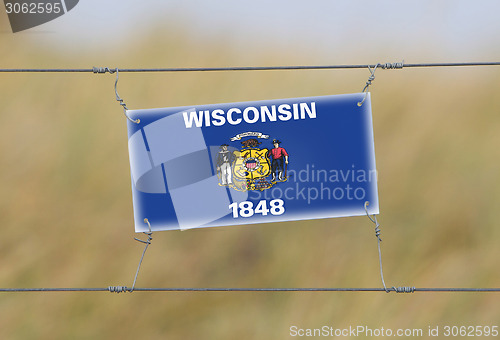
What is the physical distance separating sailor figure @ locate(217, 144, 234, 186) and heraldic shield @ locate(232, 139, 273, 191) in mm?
21

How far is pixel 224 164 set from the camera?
2131 millimetres

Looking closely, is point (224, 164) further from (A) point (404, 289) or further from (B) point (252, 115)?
(A) point (404, 289)

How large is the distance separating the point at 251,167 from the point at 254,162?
0.08 feet

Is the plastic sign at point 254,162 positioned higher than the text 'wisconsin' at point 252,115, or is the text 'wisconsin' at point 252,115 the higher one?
Answer: the text 'wisconsin' at point 252,115

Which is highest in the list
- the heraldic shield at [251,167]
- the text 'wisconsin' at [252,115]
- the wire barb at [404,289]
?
the text 'wisconsin' at [252,115]

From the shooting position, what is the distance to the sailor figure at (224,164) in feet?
6.96

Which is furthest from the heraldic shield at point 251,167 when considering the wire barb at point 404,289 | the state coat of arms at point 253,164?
the wire barb at point 404,289

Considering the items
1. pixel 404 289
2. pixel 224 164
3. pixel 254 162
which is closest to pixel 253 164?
pixel 254 162

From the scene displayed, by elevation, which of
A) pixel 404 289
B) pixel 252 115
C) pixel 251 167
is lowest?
pixel 404 289

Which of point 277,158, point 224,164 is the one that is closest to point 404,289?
point 277,158

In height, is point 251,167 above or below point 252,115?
below

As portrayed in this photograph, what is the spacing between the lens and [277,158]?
213 centimetres

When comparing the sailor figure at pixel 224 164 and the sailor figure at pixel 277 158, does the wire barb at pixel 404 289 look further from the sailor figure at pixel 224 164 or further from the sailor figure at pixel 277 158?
the sailor figure at pixel 224 164

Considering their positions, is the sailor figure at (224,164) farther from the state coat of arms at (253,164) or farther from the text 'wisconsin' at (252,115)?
the text 'wisconsin' at (252,115)
